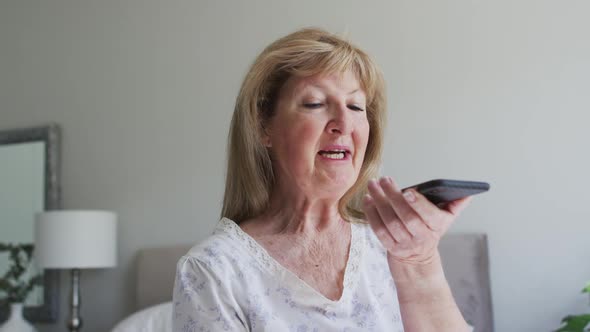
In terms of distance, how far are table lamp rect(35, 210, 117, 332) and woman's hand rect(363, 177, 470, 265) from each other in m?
2.43

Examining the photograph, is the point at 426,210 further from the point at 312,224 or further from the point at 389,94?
the point at 389,94

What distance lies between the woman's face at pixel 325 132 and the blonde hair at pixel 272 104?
0.09ft

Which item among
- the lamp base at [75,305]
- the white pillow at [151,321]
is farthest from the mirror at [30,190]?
the white pillow at [151,321]

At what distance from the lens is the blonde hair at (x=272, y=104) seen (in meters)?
1.24

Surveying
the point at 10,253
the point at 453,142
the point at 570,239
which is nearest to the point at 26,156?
the point at 10,253

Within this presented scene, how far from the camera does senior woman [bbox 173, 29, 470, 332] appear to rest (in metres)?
1.06

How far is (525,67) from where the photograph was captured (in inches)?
106

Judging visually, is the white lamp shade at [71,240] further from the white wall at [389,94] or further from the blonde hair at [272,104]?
the blonde hair at [272,104]

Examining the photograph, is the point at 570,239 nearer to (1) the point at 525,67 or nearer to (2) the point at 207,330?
(1) the point at 525,67

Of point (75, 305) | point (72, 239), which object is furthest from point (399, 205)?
point (75, 305)

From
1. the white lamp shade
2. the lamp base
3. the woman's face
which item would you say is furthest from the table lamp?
the woman's face

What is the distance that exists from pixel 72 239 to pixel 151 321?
0.80 m

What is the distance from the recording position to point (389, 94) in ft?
9.41

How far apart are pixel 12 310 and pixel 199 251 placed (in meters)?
2.59
